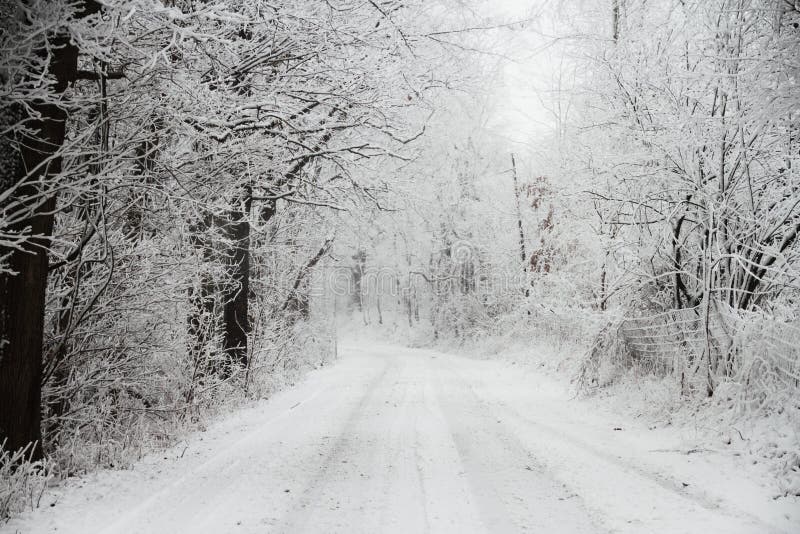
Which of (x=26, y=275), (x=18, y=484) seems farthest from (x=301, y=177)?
(x=18, y=484)

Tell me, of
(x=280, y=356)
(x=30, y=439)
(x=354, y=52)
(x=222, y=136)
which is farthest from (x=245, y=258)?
(x=30, y=439)

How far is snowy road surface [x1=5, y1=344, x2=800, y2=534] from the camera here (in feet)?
13.8

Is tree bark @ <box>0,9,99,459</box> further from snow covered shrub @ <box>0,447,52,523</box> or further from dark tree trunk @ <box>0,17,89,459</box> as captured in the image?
snow covered shrub @ <box>0,447,52,523</box>

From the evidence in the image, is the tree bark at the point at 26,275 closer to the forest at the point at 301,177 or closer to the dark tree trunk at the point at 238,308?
the forest at the point at 301,177

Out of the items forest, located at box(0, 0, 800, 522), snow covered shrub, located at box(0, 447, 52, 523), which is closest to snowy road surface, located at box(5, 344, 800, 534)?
snow covered shrub, located at box(0, 447, 52, 523)

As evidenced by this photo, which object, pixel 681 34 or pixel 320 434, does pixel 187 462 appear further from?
pixel 681 34

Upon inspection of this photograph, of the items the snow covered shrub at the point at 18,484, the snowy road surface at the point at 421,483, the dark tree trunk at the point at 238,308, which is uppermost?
the dark tree trunk at the point at 238,308

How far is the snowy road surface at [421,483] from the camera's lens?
13.8 feet

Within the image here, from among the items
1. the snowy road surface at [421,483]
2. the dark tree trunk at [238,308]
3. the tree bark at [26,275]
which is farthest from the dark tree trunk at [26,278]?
the dark tree trunk at [238,308]

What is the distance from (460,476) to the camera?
542 centimetres

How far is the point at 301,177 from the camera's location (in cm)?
845

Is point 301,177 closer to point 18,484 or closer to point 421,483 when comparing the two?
point 421,483

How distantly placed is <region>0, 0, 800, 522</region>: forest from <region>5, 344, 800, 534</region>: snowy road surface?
0.54 metres

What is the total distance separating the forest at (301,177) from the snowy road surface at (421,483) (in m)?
0.54
